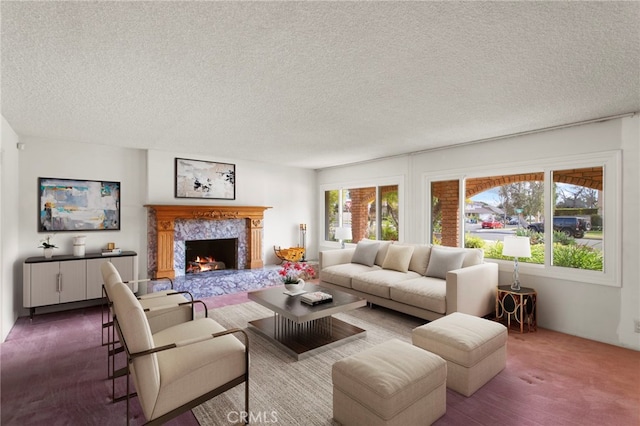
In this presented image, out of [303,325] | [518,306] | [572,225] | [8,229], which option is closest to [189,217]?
[8,229]

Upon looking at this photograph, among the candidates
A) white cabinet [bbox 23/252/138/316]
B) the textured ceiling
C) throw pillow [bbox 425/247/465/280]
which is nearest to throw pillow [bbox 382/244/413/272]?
throw pillow [bbox 425/247/465/280]

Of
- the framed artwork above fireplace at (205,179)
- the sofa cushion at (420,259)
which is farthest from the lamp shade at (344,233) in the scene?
the framed artwork above fireplace at (205,179)

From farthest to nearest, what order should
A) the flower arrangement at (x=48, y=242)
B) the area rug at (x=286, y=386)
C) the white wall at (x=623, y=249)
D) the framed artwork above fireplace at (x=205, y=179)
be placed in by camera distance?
the framed artwork above fireplace at (x=205, y=179) < the flower arrangement at (x=48, y=242) < the white wall at (x=623, y=249) < the area rug at (x=286, y=386)

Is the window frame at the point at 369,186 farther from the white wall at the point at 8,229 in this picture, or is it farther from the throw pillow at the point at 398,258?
the white wall at the point at 8,229

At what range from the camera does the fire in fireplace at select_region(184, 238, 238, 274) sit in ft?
20.0

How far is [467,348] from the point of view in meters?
2.41

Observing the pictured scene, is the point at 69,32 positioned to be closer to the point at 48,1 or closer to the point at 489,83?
the point at 48,1

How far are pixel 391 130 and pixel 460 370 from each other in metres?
2.85

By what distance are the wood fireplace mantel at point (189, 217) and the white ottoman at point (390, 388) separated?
429cm

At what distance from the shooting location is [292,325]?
3.74m

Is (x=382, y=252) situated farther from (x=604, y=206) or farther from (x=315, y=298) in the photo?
(x=604, y=206)

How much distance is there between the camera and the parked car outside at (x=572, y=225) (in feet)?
12.3

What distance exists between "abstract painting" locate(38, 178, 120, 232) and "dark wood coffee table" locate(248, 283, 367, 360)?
2.99 m

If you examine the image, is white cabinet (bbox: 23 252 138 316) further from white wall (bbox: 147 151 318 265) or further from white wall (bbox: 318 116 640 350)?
white wall (bbox: 318 116 640 350)
